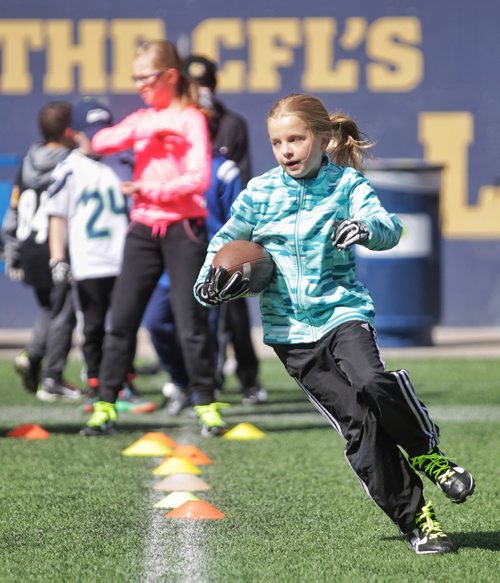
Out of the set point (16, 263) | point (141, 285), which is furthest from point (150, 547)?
point (16, 263)

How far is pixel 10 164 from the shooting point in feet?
54.7

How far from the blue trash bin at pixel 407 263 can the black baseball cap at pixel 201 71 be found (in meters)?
5.13

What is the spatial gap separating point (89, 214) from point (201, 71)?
1252mm

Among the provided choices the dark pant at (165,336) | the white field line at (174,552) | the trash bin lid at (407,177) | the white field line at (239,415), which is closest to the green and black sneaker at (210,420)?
the white field line at (239,415)

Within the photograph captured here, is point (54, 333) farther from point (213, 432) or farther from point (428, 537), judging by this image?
point (428, 537)

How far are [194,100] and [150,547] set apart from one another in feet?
12.4

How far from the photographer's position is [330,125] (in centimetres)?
516

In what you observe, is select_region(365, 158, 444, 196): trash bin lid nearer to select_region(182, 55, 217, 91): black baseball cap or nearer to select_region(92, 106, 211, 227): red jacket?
select_region(182, 55, 217, 91): black baseball cap

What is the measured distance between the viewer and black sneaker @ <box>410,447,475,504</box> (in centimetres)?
465

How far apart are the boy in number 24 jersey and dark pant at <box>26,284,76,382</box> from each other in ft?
3.49

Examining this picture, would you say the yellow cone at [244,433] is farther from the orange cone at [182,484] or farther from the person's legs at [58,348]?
the person's legs at [58,348]

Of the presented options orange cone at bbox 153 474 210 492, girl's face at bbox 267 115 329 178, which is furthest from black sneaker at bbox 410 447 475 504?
orange cone at bbox 153 474 210 492

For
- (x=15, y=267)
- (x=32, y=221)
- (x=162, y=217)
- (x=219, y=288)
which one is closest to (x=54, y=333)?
(x=15, y=267)

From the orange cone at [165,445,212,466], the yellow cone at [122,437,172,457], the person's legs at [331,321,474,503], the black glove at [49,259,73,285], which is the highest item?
the person's legs at [331,321,474,503]
